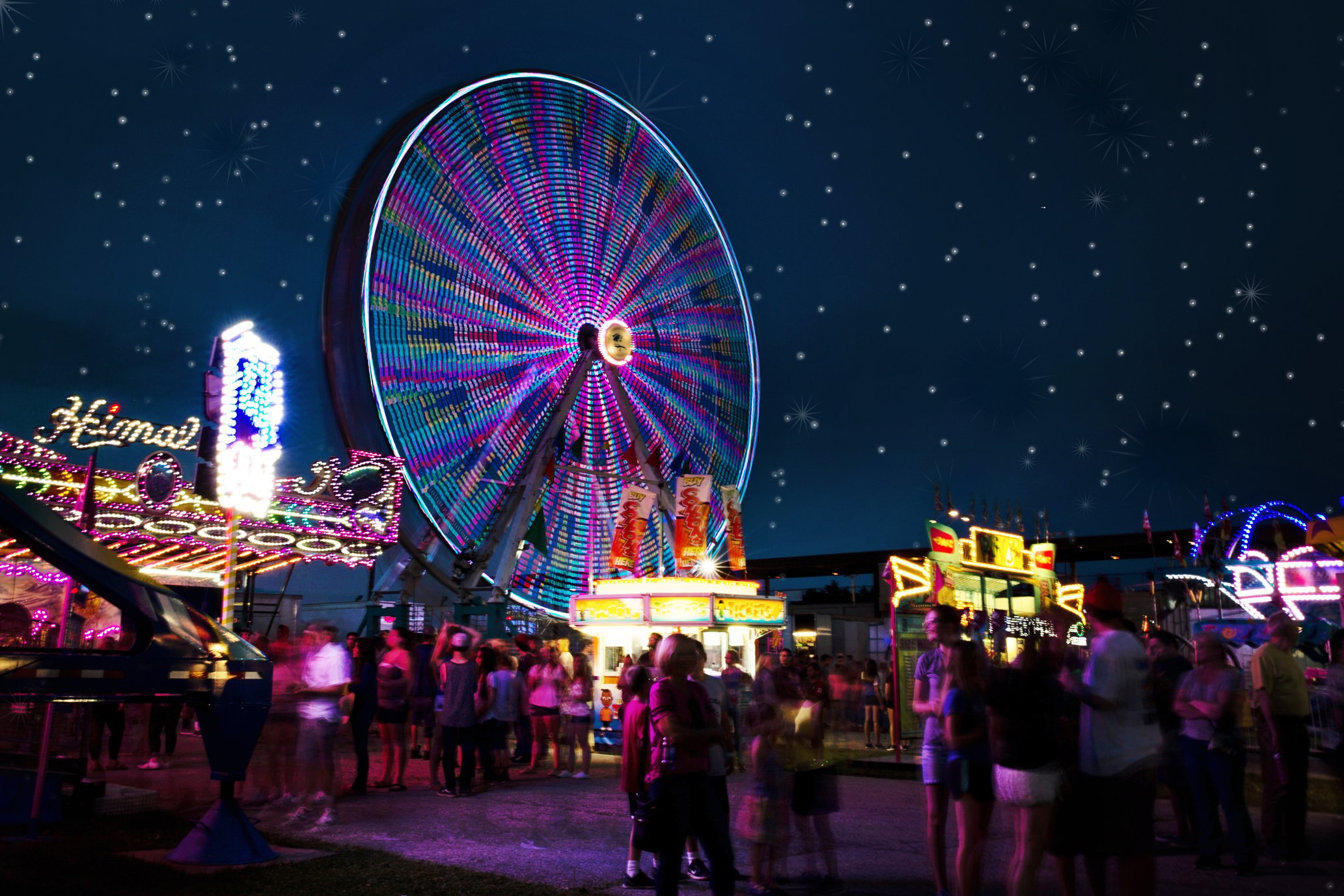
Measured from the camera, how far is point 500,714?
10.1 m

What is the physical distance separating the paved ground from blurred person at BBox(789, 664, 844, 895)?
0.22m

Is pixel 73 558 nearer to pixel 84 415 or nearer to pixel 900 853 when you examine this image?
pixel 900 853

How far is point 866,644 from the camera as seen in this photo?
1277 inches

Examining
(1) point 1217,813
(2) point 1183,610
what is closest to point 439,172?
(1) point 1217,813

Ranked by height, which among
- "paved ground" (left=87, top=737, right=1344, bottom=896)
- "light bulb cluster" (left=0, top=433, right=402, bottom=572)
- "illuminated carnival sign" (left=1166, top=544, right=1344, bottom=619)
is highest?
"light bulb cluster" (left=0, top=433, right=402, bottom=572)

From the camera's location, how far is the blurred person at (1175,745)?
6.47m

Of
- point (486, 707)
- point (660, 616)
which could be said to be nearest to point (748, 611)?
point (660, 616)

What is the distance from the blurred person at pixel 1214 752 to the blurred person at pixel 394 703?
6.29m

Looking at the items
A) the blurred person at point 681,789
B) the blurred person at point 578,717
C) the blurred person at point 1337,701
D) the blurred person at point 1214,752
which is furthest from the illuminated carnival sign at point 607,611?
the blurred person at point 681,789

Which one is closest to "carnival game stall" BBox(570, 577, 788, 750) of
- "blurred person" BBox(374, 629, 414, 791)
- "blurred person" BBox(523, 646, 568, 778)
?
"blurred person" BBox(523, 646, 568, 778)

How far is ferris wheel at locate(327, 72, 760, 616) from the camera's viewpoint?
18.3 m

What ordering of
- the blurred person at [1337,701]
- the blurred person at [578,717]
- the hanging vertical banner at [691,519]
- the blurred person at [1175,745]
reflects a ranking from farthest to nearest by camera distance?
the hanging vertical banner at [691,519] → the blurred person at [578,717] → the blurred person at [1175,745] → the blurred person at [1337,701]

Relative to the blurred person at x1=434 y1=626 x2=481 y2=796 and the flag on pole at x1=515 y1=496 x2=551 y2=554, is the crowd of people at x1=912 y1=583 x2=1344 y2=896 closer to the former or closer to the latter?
the blurred person at x1=434 y1=626 x2=481 y2=796

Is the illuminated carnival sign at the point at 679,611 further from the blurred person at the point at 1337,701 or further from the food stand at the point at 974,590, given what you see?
the blurred person at the point at 1337,701
